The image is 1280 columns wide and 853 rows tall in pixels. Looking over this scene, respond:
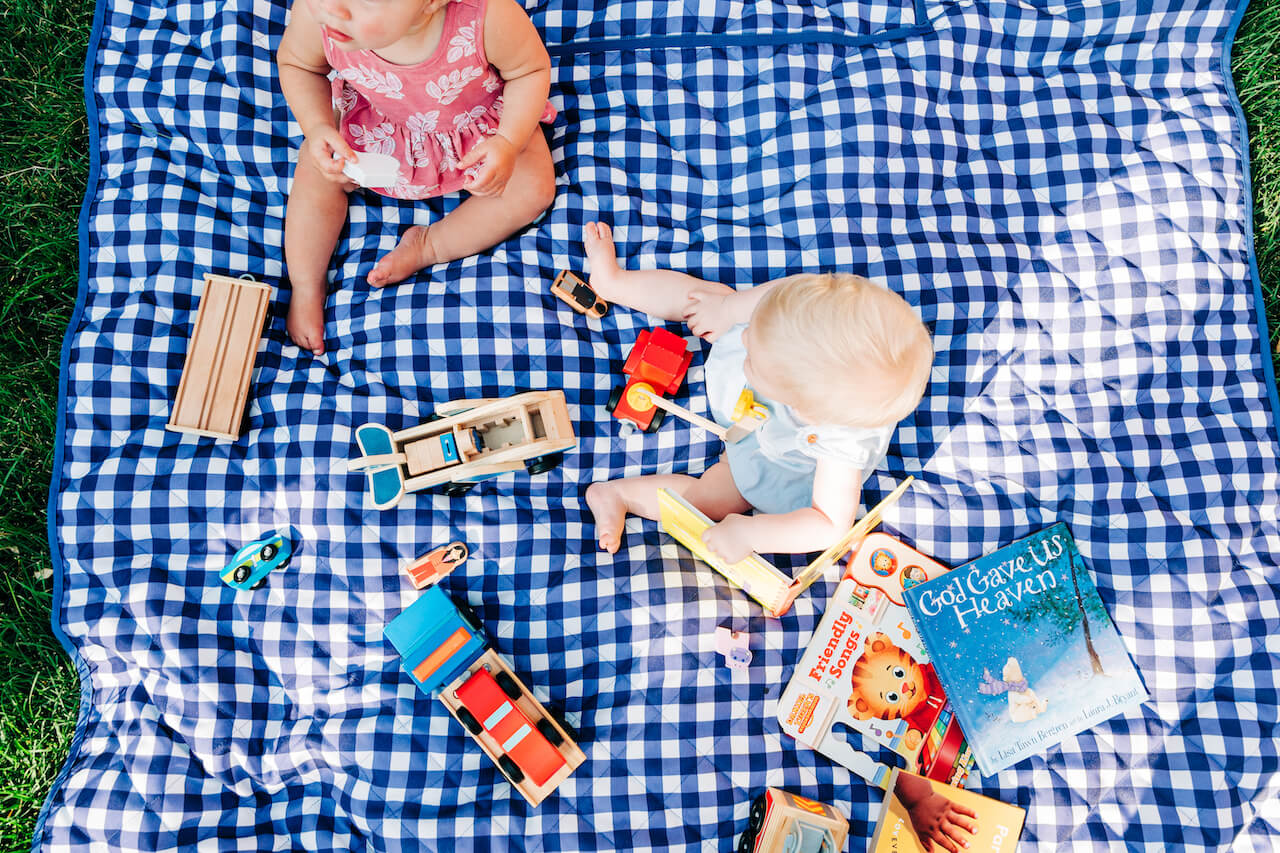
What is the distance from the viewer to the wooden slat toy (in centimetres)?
136

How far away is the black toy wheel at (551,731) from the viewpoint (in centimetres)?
125

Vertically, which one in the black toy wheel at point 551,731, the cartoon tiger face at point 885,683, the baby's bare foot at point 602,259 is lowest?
the black toy wheel at point 551,731

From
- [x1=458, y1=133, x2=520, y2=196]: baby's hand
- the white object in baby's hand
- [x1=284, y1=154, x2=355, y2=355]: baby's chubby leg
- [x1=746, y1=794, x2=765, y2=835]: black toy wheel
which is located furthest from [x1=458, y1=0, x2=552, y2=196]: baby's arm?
[x1=746, y1=794, x2=765, y2=835]: black toy wheel

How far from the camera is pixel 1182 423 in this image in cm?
140

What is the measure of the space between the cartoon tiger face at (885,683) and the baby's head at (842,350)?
0.46 metres

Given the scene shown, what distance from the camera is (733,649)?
4.35 feet

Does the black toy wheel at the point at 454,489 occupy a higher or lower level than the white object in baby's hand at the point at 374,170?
lower

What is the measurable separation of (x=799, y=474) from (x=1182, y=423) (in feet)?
2.26

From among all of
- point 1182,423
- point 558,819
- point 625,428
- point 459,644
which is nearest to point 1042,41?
point 1182,423

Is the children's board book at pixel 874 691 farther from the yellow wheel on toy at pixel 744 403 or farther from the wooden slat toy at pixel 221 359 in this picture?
the wooden slat toy at pixel 221 359

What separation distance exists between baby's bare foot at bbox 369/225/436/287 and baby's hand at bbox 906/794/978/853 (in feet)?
4.02

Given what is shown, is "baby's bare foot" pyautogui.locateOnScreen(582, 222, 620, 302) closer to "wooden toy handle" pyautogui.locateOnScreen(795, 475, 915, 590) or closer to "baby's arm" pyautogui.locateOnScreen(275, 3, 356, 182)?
"baby's arm" pyautogui.locateOnScreen(275, 3, 356, 182)

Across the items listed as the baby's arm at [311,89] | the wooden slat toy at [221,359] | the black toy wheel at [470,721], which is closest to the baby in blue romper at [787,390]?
the black toy wheel at [470,721]

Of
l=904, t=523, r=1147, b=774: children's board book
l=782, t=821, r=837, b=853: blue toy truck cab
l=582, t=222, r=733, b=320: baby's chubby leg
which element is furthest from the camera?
l=582, t=222, r=733, b=320: baby's chubby leg
